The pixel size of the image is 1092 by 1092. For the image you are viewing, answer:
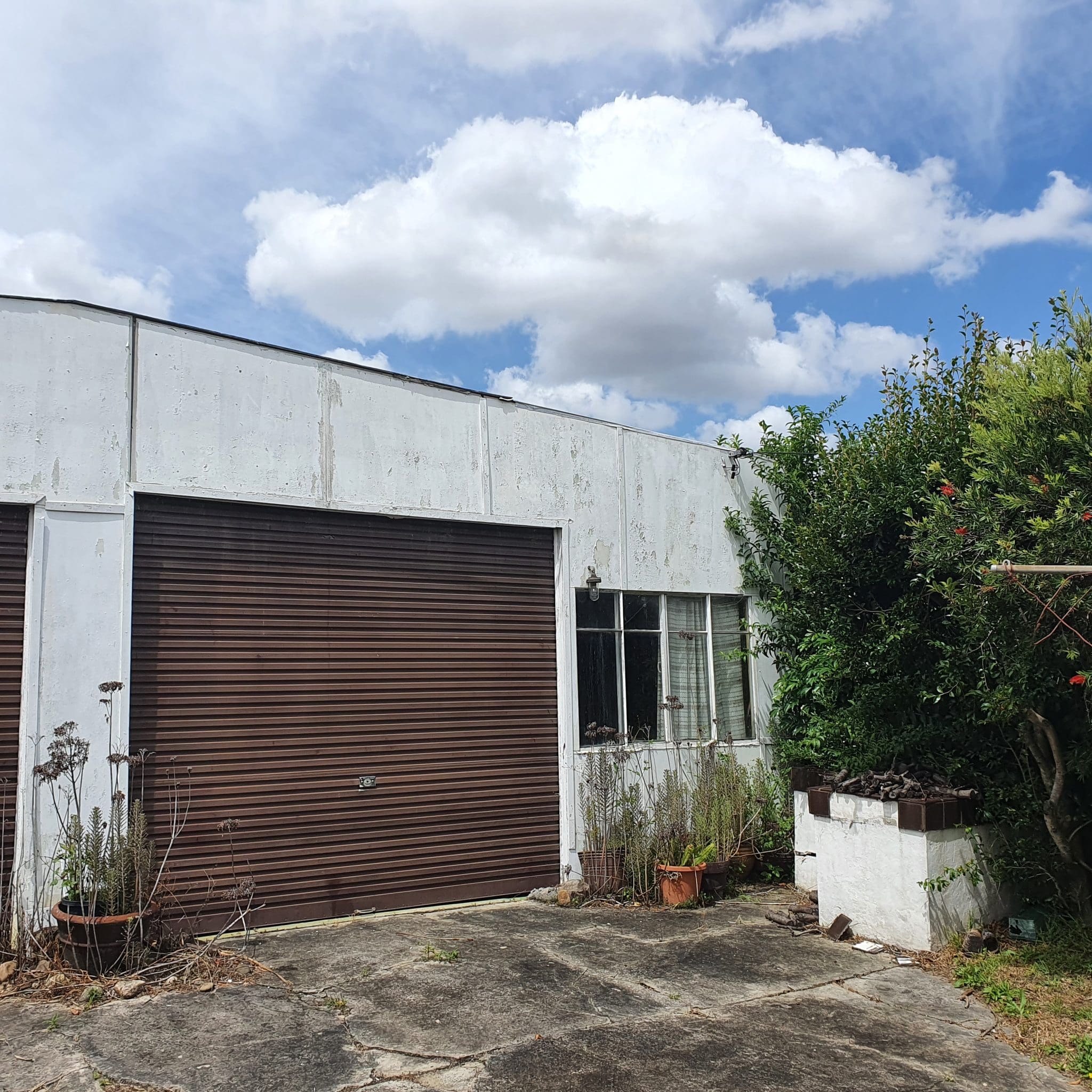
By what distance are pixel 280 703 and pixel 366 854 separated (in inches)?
54.9

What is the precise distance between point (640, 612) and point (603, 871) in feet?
7.86

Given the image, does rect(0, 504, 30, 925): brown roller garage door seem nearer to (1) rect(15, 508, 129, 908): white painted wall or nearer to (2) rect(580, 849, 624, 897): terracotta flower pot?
(1) rect(15, 508, 129, 908): white painted wall

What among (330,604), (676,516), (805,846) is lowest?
(805,846)

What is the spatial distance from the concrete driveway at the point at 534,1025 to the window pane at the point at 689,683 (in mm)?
2504

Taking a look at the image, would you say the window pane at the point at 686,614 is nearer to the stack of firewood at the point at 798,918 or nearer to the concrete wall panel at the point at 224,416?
the stack of firewood at the point at 798,918

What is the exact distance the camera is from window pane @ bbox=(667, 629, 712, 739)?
903 centimetres

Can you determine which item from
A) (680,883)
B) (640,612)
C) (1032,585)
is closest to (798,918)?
(680,883)

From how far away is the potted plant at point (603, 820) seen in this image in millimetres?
8008

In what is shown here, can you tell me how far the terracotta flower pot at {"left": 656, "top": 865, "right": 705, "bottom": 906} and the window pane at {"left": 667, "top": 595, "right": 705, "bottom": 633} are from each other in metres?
2.30

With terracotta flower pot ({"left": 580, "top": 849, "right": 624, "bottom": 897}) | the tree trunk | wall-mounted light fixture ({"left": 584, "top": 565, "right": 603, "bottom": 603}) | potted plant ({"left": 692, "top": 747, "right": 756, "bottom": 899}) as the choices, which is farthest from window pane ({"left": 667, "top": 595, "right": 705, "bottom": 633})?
the tree trunk

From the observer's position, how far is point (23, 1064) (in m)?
4.44

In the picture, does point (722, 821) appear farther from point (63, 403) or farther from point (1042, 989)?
point (63, 403)

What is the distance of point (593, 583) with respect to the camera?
8570mm

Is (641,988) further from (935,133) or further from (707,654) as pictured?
(935,133)
